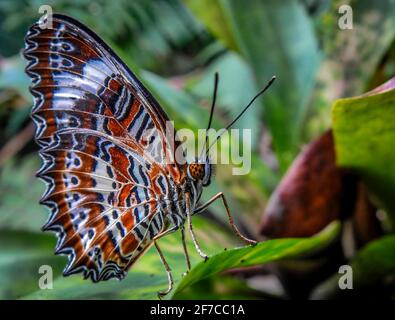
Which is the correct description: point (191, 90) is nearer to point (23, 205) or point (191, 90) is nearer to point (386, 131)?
point (23, 205)

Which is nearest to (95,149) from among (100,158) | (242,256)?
(100,158)

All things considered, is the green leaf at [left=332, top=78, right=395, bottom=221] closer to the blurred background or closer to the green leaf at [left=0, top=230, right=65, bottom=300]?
the blurred background

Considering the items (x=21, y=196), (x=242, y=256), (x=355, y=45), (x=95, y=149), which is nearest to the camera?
(x=242, y=256)

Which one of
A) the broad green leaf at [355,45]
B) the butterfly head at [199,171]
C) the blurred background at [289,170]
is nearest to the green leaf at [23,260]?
the blurred background at [289,170]

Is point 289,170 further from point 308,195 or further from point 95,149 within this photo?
point 95,149

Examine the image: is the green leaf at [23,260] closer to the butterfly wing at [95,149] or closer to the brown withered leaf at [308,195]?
the butterfly wing at [95,149]

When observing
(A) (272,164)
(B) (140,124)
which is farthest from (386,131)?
(A) (272,164)
